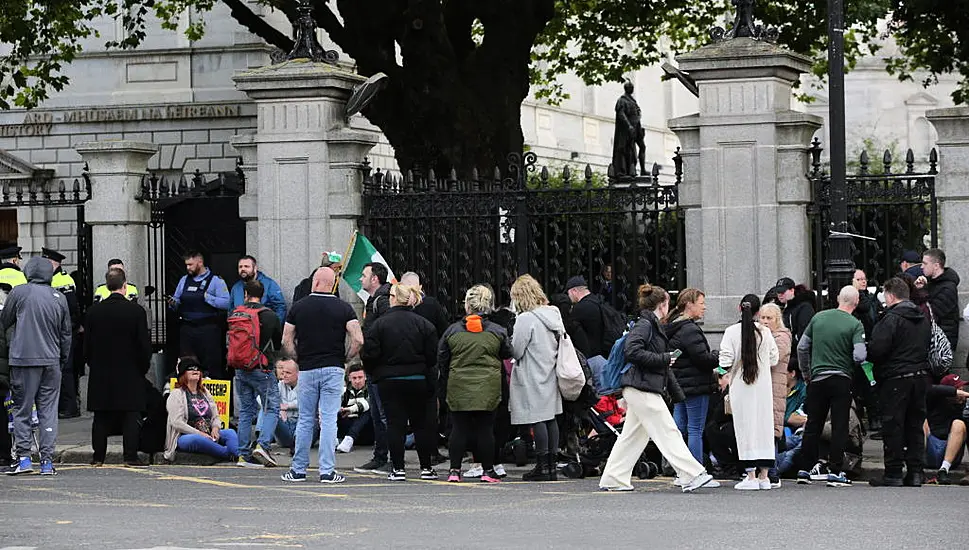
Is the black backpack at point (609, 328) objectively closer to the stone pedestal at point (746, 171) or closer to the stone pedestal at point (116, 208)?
the stone pedestal at point (746, 171)

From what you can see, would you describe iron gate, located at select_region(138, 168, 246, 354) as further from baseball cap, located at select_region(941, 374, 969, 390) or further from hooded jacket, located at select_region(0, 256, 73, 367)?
baseball cap, located at select_region(941, 374, 969, 390)

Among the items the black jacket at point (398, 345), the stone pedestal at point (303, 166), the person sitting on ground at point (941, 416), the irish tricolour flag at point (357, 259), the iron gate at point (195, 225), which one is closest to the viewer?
the black jacket at point (398, 345)

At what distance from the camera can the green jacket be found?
13930mm

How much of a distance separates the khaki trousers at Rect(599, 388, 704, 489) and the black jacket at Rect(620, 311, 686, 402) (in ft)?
0.26

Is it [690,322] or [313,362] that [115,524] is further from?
[690,322]

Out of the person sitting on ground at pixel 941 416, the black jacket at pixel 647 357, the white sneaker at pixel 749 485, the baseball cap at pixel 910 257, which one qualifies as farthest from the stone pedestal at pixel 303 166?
the person sitting on ground at pixel 941 416

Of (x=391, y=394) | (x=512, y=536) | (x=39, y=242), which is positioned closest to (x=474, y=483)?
(x=391, y=394)

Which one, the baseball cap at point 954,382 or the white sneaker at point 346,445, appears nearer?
the baseball cap at point 954,382

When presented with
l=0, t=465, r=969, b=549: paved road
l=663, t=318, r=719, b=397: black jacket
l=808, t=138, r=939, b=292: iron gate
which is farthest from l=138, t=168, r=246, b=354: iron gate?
l=663, t=318, r=719, b=397: black jacket

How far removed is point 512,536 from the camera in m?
10.6

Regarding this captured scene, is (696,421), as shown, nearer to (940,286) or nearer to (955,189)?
(940,286)

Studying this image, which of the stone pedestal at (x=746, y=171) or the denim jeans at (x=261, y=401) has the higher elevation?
the stone pedestal at (x=746, y=171)

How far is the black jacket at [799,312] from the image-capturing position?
15.3m

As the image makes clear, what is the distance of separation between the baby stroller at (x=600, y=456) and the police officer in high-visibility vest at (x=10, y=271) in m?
5.94
